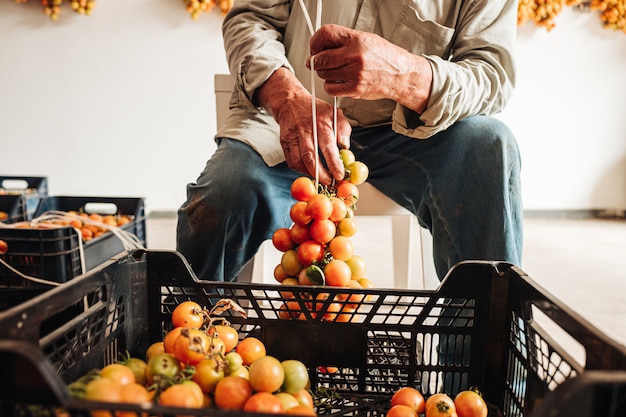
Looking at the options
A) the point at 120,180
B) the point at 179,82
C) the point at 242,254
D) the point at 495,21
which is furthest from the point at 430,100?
the point at 120,180

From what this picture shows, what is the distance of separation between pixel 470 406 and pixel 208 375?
294mm

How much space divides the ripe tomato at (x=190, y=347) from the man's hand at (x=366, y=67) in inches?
16.6

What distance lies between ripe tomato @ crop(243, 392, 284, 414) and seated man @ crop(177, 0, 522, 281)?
348 mm

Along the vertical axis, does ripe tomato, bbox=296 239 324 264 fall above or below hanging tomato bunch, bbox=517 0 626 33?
below

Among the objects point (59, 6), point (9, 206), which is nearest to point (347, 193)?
point (9, 206)

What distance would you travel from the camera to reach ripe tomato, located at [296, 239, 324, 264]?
68 centimetres

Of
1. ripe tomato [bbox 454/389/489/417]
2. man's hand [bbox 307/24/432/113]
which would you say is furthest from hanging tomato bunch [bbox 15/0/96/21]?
ripe tomato [bbox 454/389/489/417]

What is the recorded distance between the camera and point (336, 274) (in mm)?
661

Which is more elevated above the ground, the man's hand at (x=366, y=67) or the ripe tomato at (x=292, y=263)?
the man's hand at (x=366, y=67)

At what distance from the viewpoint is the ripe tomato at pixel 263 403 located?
16.6 inches

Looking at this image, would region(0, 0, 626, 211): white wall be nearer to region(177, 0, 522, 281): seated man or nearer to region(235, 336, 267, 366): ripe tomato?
region(177, 0, 522, 281): seated man

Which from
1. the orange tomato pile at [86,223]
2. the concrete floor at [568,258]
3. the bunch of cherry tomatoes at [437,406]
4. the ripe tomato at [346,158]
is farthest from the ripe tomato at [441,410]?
the orange tomato pile at [86,223]

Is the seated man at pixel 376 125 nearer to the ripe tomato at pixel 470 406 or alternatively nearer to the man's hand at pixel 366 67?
the man's hand at pixel 366 67

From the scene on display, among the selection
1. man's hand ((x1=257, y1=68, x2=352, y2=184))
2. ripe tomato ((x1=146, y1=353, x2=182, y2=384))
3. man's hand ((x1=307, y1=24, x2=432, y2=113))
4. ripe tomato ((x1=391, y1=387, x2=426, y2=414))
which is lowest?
ripe tomato ((x1=391, y1=387, x2=426, y2=414))
